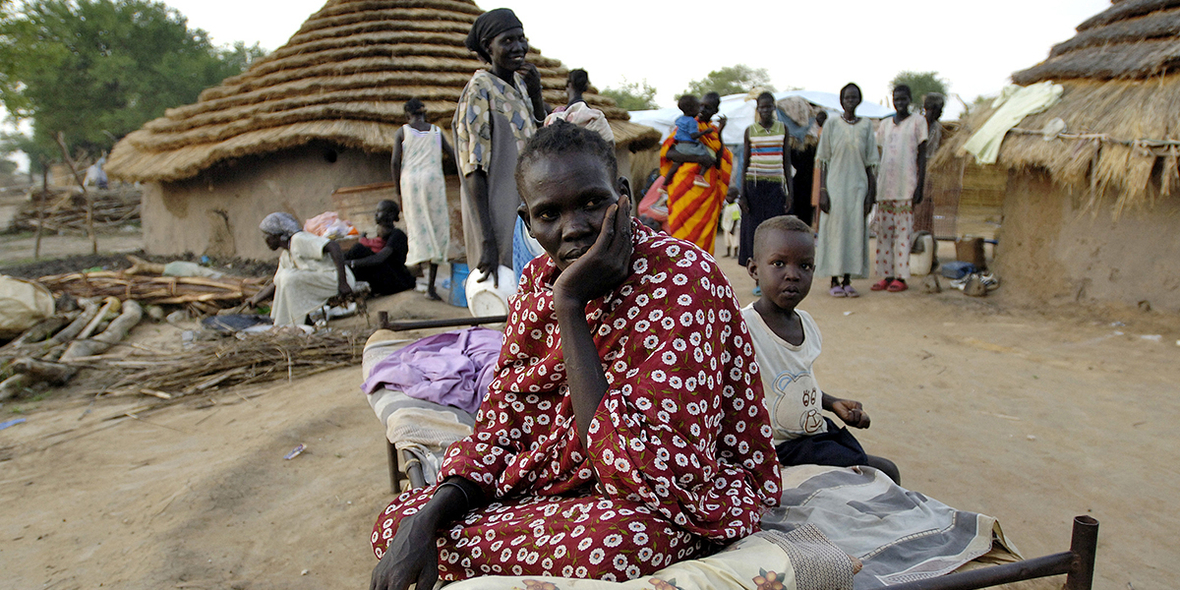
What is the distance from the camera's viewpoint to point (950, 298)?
22.5 ft

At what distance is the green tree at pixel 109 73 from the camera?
1040 inches

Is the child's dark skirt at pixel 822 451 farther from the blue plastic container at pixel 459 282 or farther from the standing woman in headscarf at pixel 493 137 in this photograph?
the blue plastic container at pixel 459 282

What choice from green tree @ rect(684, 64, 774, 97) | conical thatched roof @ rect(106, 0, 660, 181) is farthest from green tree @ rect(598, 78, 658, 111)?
conical thatched roof @ rect(106, 0, 660, 181)

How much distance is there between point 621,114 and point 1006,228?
5600mm

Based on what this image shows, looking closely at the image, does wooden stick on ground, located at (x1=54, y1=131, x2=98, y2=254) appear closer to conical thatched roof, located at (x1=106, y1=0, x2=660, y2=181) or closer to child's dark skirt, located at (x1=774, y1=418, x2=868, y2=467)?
conical thatched roof, located at (x1=106, y1=0, x2=660, y2=181)

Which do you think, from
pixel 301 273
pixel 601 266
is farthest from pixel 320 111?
pixel 601 266

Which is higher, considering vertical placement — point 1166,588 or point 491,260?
point 491,260

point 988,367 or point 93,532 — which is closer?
point 93,532

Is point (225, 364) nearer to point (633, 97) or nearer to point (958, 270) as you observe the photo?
point (958, 270)

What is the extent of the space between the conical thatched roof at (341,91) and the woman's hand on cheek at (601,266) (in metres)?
7.30

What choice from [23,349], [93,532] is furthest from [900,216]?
[23,349]

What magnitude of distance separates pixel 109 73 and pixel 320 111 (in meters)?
24.5

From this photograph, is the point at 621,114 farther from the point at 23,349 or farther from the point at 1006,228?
the point at 23,349

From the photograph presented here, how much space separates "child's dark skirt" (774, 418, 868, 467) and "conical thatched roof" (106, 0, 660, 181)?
22.7 feet
